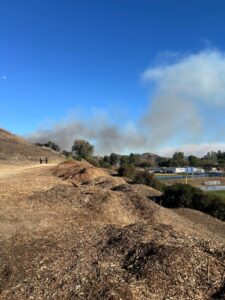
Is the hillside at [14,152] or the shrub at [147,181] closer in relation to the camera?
the shrub at [147,181]

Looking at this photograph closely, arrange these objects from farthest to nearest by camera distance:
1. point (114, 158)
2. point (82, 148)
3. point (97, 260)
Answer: point (114, 158), point (82, 148), point (97, 260)

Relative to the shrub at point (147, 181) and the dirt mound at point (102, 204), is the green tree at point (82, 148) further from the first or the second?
the dirt mound at point (102, 204)

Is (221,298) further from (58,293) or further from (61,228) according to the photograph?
(61,228)

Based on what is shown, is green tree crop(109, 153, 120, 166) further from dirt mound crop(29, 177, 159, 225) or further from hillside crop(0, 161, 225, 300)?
hillside crop(0, 161, 225, 300)

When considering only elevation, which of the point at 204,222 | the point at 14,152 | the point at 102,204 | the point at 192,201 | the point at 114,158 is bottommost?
the point at 204,222

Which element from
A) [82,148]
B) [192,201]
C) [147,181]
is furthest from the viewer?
[82,148]

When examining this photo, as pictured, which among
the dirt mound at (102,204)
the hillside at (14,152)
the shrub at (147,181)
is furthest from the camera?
the hillside at (14,152)

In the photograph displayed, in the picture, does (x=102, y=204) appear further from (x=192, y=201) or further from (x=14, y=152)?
(x=14, y=152)

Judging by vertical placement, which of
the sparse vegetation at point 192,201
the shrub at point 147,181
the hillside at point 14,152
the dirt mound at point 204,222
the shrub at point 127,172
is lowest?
the dirt mound at point 204,222

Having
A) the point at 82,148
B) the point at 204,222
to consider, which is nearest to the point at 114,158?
the point at 82,148

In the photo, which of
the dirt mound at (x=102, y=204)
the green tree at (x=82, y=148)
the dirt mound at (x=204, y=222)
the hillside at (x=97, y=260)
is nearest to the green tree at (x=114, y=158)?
the green tree at (x=82, y=148)

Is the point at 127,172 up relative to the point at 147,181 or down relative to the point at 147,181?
up

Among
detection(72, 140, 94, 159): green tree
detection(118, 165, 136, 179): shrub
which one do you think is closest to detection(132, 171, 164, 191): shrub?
detection(118, 165, 136, 179): shrub

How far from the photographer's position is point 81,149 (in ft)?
399
